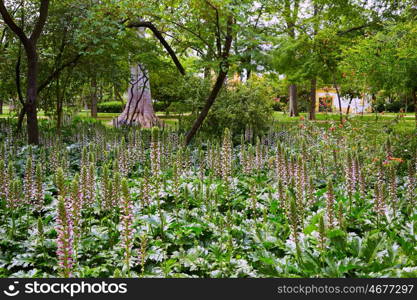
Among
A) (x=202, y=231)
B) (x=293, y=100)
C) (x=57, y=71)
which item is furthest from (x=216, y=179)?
(x=293, y=100)

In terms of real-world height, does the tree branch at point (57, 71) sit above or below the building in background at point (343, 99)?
above

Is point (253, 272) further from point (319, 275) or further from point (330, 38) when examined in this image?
point (330, 38)

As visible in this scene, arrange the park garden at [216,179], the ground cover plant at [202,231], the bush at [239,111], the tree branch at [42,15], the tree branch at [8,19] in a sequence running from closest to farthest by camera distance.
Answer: the ground cover plant at [202,231] < the park garden at [216,179] < the tree branch at [8,19] < the tree branch at [42,15] < the bush at [239,111]

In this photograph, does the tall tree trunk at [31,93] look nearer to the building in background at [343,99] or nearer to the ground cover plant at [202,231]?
the ground cover plant at [202,231]

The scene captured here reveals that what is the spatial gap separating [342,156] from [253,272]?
191 inches

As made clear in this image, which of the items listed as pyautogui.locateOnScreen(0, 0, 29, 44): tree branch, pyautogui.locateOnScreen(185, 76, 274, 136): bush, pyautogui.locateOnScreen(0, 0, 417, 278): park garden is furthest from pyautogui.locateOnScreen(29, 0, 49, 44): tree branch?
pyautogui.locateOnScreen(185, 76, 274, 136): bush

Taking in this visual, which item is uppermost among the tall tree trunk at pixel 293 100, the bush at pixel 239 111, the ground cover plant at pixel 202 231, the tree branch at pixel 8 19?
the tree branch at pixel 8 19

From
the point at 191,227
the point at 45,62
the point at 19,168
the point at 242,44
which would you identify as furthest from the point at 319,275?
the point at 45,62

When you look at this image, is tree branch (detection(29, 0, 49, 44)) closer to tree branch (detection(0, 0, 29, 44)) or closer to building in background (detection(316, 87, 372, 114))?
tree branch (detection(0, 0, 29, 44))

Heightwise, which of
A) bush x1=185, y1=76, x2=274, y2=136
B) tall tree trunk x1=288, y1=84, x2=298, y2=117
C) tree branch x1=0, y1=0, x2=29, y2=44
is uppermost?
tree branch x1=0, y1=0, x2=29, y2=44

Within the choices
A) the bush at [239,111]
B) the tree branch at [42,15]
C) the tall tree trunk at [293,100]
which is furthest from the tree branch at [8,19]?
the tall tree trunk at [293,100]

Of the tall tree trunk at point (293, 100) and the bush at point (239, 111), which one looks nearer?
the bush at point (239, 111)

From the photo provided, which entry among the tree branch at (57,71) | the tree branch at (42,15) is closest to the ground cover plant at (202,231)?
the tree branch at (42,15)

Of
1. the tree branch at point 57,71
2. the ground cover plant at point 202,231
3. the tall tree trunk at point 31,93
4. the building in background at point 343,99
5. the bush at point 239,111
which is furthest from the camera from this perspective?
the building in background at point 343,99
